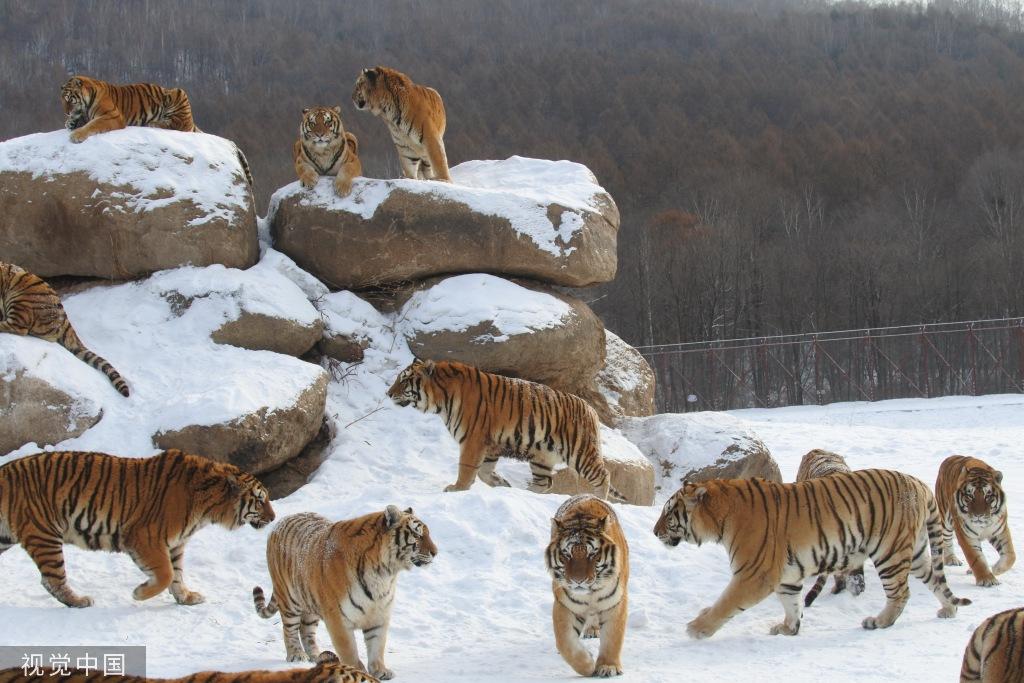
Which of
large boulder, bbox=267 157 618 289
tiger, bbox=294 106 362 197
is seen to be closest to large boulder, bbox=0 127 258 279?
large boulder, bbox=267 157 618 289

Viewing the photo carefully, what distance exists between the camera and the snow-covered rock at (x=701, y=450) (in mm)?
11023

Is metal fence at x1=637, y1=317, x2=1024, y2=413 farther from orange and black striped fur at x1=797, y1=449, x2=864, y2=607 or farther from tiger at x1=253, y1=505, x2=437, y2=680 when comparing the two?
tiger at x1=253, y1=505, x2=437, y2=680

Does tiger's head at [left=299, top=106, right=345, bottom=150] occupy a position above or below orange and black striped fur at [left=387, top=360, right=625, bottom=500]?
above

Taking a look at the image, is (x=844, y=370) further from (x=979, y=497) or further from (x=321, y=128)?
(x=979, y=497)

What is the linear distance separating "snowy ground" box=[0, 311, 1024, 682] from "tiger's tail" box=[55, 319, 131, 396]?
70 cm

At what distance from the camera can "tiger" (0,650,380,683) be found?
3627mm

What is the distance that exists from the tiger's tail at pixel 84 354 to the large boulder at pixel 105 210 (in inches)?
46.2

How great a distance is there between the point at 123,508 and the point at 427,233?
16.5ft

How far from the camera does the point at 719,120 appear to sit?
49.2m

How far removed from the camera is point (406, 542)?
5.32 m

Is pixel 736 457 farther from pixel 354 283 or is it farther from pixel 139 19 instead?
pixel 139 19

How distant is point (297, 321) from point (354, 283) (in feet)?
3.72

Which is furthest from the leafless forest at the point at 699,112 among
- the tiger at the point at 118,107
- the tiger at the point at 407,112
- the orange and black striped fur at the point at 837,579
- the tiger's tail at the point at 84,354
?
the orange and black striped fur at the point at 837,579

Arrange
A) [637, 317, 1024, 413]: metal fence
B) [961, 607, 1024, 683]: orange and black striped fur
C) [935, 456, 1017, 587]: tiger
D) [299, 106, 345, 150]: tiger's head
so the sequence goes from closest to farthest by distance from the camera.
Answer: [961, 607, 1024, 683]: orange and black striped fur, [935, 456, 1017, 587]: tiger, [299, 106, 345, 150]: tiger's head, [637, 317, 1024, 413]: metal fence
